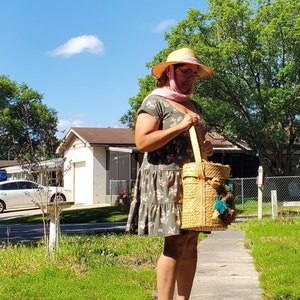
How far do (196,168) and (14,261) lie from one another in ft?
12.7

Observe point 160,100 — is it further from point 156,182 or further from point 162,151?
point 156,182

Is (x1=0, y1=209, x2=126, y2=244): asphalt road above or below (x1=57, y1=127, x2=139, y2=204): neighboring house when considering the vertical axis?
below

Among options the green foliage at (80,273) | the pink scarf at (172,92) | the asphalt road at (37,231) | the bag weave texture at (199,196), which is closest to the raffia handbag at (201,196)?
the bag weave texture at (199,196)

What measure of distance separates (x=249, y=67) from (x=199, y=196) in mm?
20334

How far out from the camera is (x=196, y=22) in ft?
74.7

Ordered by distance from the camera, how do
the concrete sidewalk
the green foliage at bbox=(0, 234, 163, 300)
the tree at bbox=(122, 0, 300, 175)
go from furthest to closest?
the tree at bbox=(122, 0, 300, 175), the concrete sidewalk, the green foliage at bbox=(0, 234, 163, 300)

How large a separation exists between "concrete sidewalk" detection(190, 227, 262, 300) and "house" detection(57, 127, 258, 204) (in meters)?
18.0

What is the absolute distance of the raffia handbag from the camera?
10.1 ft

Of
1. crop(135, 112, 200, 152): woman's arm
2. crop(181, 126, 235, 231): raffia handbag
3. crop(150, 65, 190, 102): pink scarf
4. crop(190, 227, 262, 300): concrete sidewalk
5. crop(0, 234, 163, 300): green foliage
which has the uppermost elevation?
crop(150, 65, 190, 102): pink scarf

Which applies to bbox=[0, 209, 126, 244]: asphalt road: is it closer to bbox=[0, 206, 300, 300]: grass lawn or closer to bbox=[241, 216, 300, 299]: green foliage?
bbox=[0, 206, 300, 300]: grass lawn

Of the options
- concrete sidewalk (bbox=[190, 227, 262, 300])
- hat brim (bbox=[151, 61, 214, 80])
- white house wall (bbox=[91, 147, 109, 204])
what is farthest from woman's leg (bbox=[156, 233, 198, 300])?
white house wall (bbox=[91, 147, 109, 204])

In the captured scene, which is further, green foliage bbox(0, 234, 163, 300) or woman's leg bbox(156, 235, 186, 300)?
green foliage bbox(0, 234, 163, 300)

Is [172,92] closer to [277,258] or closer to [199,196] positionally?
[199,196]

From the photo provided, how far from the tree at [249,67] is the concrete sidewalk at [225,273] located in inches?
523
